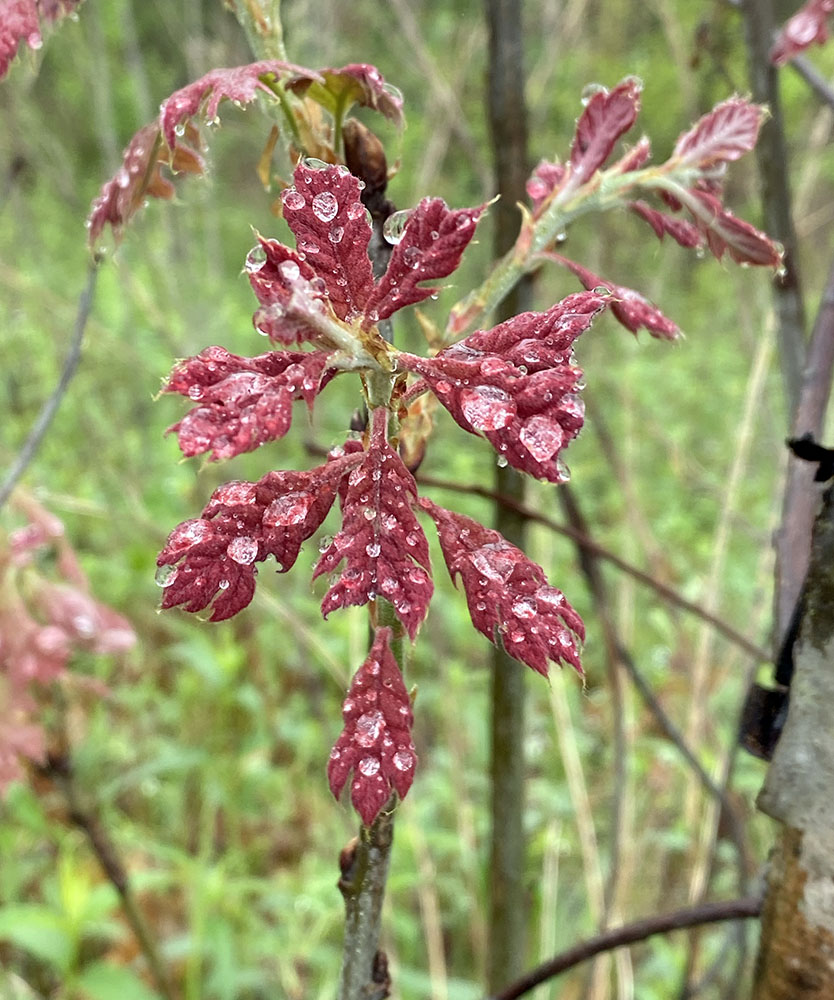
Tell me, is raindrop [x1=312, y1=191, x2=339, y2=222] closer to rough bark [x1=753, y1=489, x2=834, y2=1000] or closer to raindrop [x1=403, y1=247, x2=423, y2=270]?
raindrop [x1=403, y1=247, x2=423, y2=270]

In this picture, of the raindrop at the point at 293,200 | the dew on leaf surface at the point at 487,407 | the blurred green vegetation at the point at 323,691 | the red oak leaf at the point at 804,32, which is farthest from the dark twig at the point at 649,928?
the red oak leaf at the point at 804,32

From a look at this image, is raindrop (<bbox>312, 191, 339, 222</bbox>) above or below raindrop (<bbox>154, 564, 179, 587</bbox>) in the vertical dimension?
above

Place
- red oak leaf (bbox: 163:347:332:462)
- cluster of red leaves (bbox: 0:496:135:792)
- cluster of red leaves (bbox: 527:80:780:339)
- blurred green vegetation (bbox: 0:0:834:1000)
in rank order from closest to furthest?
1. red oak leaf (bbox: 163:347:332:462)
2. cluster of red leaves (bbox: 527:80:780:339)
3. cluster of red leaves (bbox: 0:496:135:792)
4. blurred green vegetation (bbox: 0:0:834:1000)

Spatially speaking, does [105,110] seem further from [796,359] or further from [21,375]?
[796,359]

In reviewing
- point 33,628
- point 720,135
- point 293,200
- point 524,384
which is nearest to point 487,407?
point 524,384

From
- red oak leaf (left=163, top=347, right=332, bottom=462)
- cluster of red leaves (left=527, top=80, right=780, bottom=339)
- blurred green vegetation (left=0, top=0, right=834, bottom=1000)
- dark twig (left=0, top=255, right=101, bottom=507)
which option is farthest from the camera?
blurred green vegetation (left=0, top=0, right=834, bottom=1000)

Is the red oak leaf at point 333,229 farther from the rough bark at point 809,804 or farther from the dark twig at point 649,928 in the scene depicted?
the dark twig at point 649,928

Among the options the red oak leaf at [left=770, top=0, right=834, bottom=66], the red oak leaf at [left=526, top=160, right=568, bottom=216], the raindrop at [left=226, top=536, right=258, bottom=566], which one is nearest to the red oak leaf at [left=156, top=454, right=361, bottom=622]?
the raindrop at [left=226, top=536, right=258, bottom=566]
